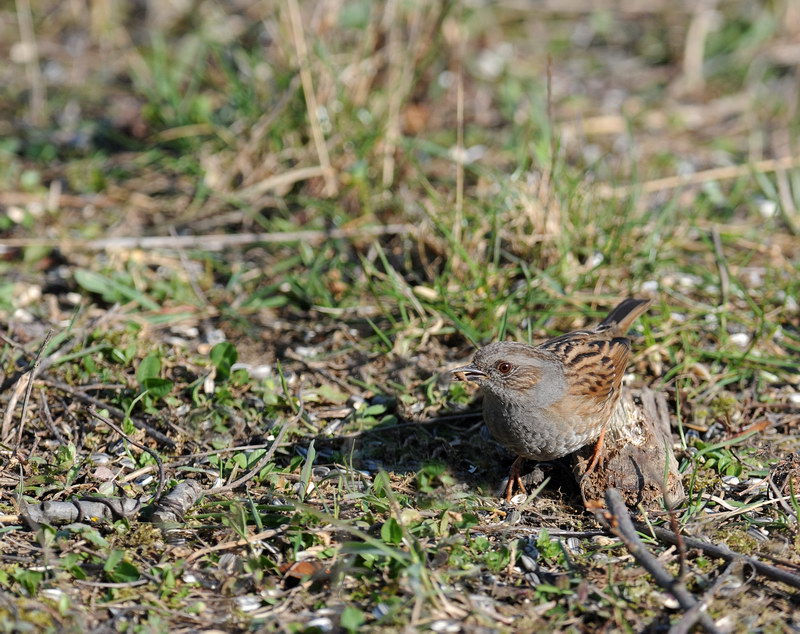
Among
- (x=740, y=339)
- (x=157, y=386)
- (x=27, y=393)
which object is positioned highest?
(x=27, y=393)

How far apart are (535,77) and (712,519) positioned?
4.89m

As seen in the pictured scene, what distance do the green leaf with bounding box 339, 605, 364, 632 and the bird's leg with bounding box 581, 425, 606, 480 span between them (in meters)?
1.31

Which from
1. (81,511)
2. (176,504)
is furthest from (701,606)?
(81,511)

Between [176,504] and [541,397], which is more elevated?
[541,397]

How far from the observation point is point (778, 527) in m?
4.01

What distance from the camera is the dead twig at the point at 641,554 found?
11.1 ft

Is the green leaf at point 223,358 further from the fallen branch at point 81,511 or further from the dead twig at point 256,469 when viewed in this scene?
the fallen branch at point 81,511

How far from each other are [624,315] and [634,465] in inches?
38.8

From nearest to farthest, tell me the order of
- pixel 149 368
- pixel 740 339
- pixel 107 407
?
pixel 107 407
pixel 149 368
pixel 740 339

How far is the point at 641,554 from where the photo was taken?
11.5ft

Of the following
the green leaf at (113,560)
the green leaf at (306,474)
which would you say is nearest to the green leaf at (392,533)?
the green leaf at (306,474)

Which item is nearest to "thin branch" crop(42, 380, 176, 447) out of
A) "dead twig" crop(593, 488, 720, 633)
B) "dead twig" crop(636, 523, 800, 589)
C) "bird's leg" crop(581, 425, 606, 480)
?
"bird's leg" crop(581, 425, 606, 480)

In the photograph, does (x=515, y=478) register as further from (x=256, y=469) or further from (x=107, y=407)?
(x=107, y=407)

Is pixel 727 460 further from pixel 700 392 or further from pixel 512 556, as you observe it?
pixel 512 556
